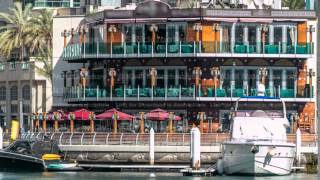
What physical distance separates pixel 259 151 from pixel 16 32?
5853cm

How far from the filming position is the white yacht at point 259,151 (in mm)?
86938

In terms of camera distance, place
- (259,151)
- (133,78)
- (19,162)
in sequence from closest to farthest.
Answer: (259,151), (19,162), (133,78)

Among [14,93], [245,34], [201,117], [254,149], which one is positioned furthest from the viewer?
[14,93]

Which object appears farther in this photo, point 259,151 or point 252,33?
point 252,33

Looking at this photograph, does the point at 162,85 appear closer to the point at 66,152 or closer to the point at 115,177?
the point at 66,152

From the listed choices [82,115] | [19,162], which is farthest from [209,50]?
[19,162]

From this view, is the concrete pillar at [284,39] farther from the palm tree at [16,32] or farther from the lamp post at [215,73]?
the palm tree at [16,32]

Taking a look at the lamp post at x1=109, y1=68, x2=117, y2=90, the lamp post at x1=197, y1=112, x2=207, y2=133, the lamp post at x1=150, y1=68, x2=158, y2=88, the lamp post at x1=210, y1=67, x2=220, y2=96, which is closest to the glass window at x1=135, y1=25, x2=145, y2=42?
the lamp post at x1=150, y1=68, x2=158, y2=88

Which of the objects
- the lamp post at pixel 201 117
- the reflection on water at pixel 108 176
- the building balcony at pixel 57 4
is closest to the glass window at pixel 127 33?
the lamp post at pixel 201 117

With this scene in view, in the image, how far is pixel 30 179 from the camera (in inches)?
3415

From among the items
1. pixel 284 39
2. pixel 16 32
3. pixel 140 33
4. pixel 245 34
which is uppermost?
pixel 16 32

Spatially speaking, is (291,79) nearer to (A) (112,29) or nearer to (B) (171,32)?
(B) (171,32)

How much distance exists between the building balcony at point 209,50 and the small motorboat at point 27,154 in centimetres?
1980

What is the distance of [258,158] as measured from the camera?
8706 cm
